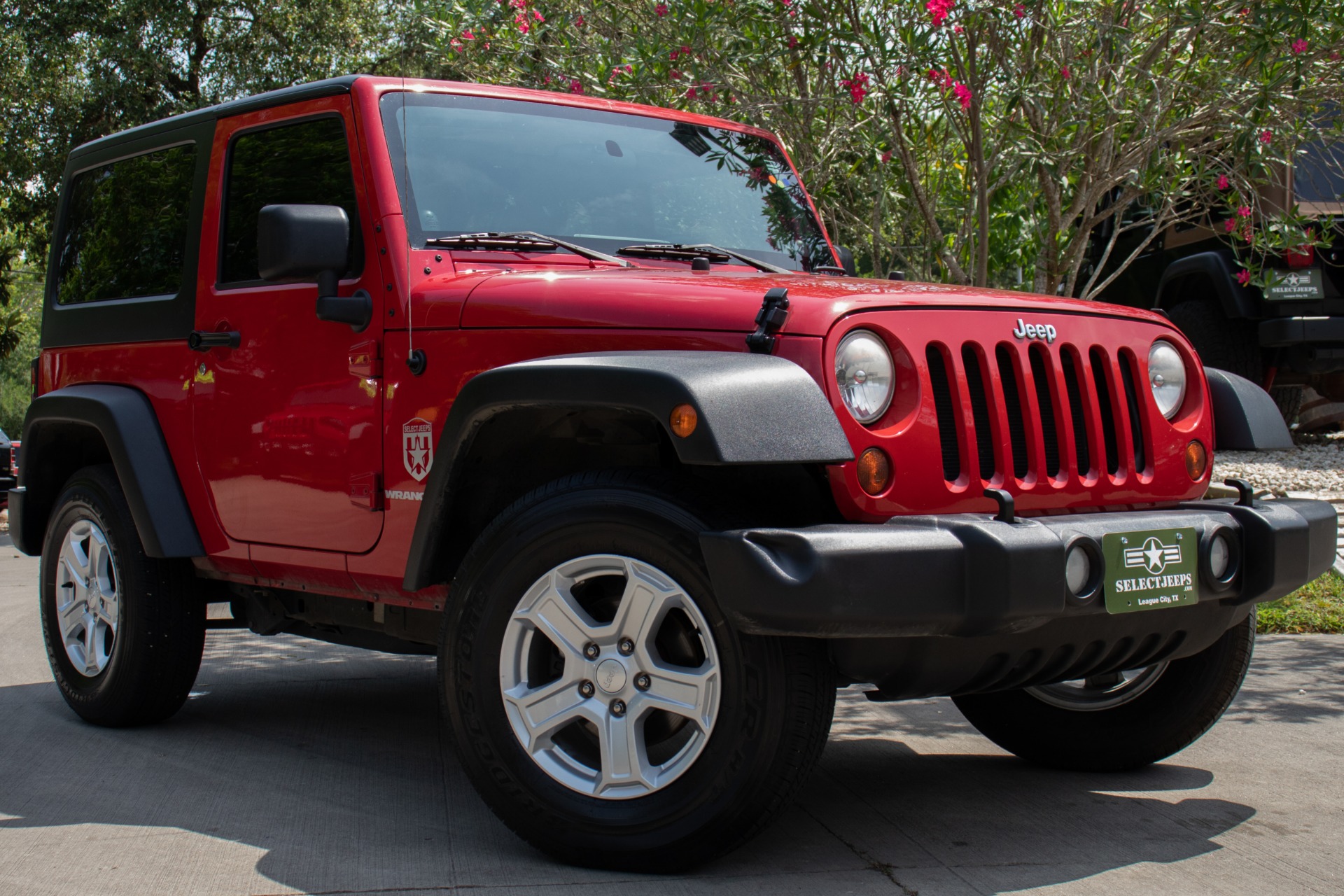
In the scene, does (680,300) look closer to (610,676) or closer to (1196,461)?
(610,676)

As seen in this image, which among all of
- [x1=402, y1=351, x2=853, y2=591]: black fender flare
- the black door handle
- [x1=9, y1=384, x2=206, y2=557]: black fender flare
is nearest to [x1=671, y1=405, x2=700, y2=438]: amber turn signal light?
[x1=402, y1=351, x2=853, y2=591]: black fender flare

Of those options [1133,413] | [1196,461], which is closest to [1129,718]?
[1196,461]

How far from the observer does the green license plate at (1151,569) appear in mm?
3199

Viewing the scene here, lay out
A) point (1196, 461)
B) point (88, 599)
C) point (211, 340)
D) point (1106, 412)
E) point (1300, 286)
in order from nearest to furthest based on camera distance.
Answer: point (1106, 412) < point (1196, 461) < point (211, 340) < point (88, 599) < point (1300, 286)

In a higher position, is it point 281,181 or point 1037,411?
point 281,181

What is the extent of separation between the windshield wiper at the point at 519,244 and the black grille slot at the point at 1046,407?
123cm

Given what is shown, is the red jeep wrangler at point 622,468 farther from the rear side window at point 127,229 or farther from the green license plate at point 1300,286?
the green license plate at point 1300,286

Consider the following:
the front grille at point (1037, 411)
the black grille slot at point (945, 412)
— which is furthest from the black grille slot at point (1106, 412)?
the black grille slot at point (945, 412)

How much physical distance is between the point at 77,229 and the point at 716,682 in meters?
3.73

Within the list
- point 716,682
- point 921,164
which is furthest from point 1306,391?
point 716,682

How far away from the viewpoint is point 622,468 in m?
3.38

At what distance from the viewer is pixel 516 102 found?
450 cm

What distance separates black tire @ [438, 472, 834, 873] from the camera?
3.08 metres

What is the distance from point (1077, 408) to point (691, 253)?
1.32 metres
